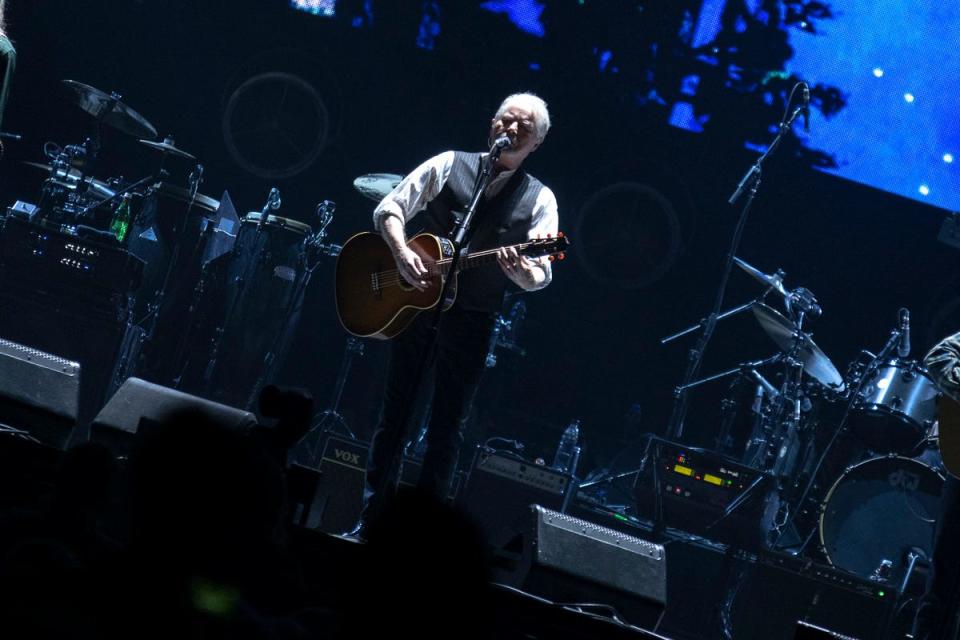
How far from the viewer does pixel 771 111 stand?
29.5 feet

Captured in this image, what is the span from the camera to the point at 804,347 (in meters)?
7.05

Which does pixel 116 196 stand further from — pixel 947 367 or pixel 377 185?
pixel 947 367

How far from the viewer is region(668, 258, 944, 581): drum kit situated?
667 centimetres

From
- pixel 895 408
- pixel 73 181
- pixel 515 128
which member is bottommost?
pixel 73 181

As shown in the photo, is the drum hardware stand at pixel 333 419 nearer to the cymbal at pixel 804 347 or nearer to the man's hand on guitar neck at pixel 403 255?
the cymbal at pixel 804 347

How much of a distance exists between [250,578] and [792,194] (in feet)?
25.8

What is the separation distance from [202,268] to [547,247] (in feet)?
14.1

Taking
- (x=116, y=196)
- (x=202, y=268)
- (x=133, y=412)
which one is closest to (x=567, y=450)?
(x=202, y=268)

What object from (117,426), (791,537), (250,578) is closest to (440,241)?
(117,426)

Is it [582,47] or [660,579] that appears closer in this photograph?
[660,579]

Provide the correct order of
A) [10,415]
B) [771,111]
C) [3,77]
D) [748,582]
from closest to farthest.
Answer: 1. [10,415]
2. [3,77]
3. [748,582]
4. [771,111]

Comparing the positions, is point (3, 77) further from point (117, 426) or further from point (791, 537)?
point (791, 537)

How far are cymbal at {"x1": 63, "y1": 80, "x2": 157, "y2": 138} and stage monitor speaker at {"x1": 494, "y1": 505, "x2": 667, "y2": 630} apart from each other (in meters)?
5.34

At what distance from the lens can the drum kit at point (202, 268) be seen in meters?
7.93
